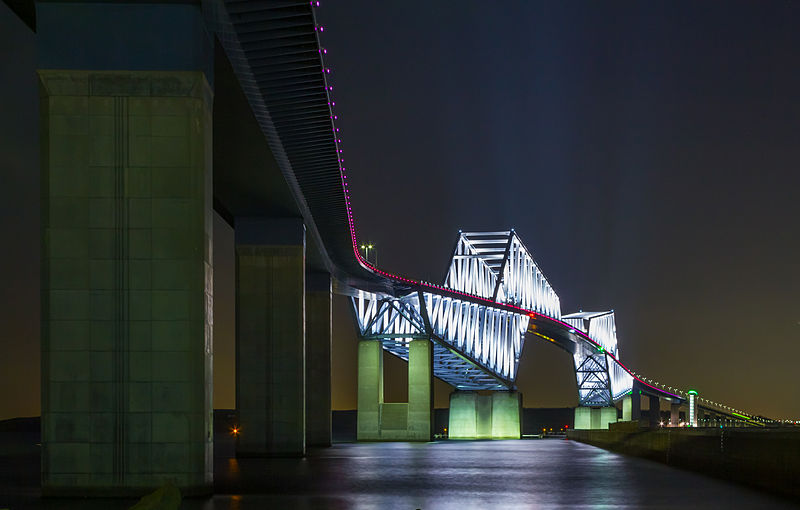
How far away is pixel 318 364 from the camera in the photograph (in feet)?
221

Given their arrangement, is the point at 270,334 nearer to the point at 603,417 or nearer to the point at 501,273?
the point at 501,273

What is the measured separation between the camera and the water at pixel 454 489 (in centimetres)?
2152

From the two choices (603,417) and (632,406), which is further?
(632,406)

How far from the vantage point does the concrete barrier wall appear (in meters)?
23.3

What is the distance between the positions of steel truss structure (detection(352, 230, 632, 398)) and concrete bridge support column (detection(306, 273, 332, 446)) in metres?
19.3

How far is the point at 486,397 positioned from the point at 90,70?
8959cm

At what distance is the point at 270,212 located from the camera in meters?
49.3

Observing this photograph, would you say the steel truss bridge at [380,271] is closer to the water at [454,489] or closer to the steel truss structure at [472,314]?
the steel truss structure at [472,314]

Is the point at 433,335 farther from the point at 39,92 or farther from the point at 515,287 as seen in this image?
the point at 39,92

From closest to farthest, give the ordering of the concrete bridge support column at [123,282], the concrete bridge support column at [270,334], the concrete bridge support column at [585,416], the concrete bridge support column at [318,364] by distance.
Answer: the concrete bridge support column at [123,282]
the concrete bridge support column at [270,334]
the concrete bridge support column at [318,364]
the concrete bridge support column at [585,416]

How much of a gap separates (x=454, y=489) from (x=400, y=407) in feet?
204

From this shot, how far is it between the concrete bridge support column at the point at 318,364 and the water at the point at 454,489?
1092 inches

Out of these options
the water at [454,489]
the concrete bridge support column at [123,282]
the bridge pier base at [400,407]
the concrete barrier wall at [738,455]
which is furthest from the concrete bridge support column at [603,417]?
the concrete bridge support column at [123,282]

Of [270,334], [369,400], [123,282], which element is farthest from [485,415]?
[123,282]
